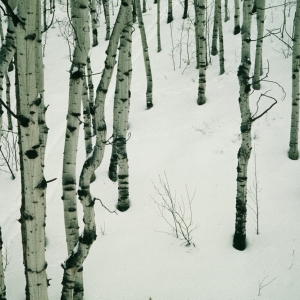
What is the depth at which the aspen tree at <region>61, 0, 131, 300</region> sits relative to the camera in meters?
2.80

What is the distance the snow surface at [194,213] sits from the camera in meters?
4.27

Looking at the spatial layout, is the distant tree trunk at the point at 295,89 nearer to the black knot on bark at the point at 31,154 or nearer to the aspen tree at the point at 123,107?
the aspen tree at the point at 123,107

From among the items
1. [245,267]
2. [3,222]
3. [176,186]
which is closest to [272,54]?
[176,186]

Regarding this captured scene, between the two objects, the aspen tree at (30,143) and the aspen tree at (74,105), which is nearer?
the aspen tree at (30,143)

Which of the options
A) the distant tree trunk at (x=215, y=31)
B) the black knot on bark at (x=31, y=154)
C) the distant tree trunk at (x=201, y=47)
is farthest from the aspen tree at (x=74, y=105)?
the distant tree trunk at (x=215, y=31)

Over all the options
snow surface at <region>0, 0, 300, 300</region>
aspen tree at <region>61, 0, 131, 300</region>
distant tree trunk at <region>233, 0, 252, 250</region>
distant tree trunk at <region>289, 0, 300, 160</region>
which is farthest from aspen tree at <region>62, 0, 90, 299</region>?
distant tree trunk at <region>289, 0, 300, 160</region>

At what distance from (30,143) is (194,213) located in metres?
4.17

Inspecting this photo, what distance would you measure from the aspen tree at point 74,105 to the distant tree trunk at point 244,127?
237 cm

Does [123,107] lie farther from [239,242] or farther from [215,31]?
[215,31]

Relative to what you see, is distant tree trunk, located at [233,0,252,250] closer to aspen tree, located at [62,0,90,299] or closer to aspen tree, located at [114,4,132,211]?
aspen tree, located at [114,4,132,211]

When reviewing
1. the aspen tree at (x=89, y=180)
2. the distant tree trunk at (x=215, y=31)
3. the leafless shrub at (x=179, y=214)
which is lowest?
the leafless shrub at (x=179, y=214)

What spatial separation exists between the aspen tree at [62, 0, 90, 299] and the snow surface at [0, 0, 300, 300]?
1.77 metres

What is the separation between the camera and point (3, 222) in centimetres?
646

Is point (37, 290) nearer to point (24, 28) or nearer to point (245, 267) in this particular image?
point (24, 28)
